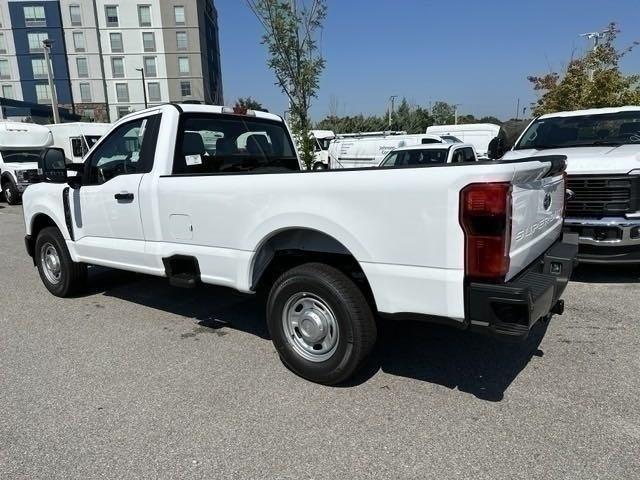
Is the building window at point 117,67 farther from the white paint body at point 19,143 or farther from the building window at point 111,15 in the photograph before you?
the white paint body at point 19,143

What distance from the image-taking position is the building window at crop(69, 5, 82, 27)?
201ft

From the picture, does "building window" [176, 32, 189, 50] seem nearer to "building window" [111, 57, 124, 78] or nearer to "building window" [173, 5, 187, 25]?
"building window" [173, 5, 187, 25]

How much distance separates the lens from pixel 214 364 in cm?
378

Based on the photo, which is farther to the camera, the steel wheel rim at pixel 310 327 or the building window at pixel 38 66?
the building window at pixel 38 66

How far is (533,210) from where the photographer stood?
299cm

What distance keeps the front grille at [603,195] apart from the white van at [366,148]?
14.9m

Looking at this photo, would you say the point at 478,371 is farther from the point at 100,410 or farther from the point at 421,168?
the point at 100,410

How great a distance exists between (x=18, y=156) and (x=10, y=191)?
1.32 metres

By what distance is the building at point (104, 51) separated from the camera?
61.1 m

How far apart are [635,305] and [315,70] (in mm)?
8444

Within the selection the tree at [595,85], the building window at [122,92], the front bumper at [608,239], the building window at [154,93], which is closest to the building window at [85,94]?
the building window at [122,92]

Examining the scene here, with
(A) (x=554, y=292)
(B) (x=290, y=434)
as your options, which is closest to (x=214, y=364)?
(B) (x=290, y=434)

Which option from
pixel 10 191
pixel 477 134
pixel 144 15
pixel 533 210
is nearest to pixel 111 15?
pixel 144 15

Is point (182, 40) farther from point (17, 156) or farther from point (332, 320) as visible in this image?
point (332, 320)
